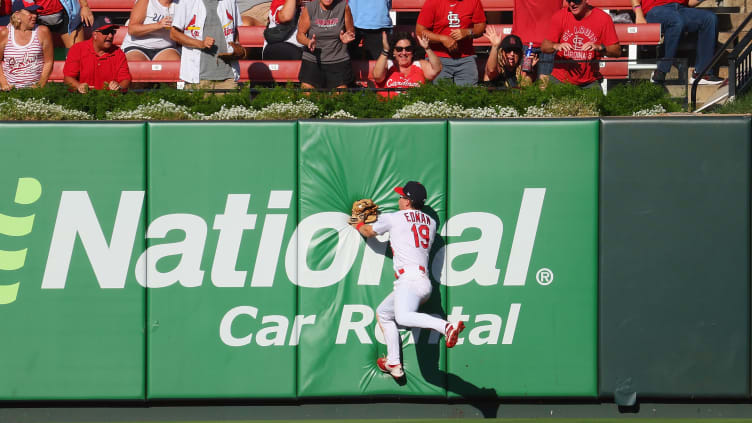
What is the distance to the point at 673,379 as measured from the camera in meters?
7.64

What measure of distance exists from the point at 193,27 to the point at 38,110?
3.13 meters

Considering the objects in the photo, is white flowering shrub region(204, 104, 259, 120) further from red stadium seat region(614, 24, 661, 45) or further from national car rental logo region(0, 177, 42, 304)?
red stadium seat region(614, 24, 661, 45)

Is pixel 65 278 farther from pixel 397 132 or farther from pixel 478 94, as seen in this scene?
pixel 478 94

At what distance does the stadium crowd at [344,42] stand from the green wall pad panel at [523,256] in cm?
168

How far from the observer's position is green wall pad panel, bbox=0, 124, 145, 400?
768cm

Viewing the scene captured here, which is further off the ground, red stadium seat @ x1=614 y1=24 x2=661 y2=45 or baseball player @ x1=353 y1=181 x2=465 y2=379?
red stadium seat @ x1=614 y1=24 x2=661 y2=45

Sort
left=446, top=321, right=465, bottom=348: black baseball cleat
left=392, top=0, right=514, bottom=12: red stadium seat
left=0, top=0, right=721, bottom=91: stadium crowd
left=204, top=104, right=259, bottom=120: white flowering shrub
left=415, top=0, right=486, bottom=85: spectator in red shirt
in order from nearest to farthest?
1. left=446, top=321, right=465, bottom=348: black baseball cleat
2. left=204, top=104, right=259, bottom=120: white flowering shrub
3. left=0, top=0, right=721, bottom=91: stadium crowd
4. left=415, top=0, right=486, bottom=85: spectator in red shirt
5. left=392, top=0, right=514, bottom=12: red stadium seat

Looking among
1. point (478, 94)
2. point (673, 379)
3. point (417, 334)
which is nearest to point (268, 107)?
point (478, 94)

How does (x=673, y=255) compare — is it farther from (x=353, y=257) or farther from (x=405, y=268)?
(x=353, y=257)

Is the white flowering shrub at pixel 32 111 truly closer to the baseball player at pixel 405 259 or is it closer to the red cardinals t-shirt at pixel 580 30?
the baseball player at pixel 405 259

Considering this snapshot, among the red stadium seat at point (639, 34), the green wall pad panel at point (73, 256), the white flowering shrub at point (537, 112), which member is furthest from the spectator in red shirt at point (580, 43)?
the green wall pad panel at point (73, 256)

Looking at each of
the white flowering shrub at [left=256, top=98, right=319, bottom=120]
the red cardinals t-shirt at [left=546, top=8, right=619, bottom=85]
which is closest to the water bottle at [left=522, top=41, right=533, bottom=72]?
the red cardinals t-shirt at [left=546, top=8, right=619, bottom=85]

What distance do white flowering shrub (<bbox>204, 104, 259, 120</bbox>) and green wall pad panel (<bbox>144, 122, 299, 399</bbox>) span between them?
0.68 m

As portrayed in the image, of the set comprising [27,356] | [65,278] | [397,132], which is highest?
[397,132]
